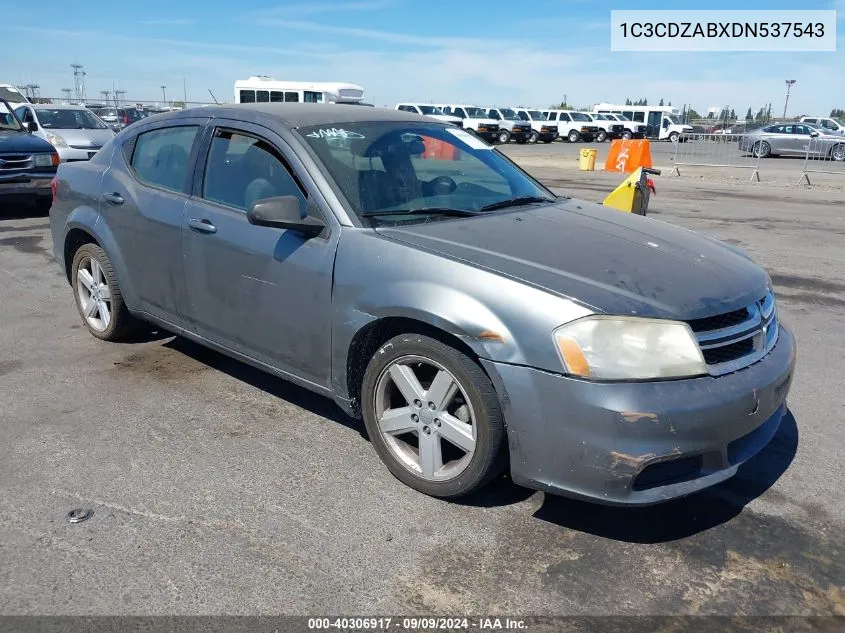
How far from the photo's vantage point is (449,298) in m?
3.01

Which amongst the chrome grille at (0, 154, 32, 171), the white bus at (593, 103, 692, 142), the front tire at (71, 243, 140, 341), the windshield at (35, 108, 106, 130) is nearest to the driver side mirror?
the front tire at (71, 243, 140, 341)

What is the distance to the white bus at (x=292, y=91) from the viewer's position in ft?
109

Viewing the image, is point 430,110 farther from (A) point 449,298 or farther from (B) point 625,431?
(B) point 625,431

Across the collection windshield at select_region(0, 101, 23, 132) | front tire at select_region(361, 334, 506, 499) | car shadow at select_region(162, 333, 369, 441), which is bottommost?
car shadow at select_region(162, 333, 369, 441)

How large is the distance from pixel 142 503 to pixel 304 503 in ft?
2.33

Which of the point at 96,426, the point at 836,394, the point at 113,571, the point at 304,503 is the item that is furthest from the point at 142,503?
the point at 836,394

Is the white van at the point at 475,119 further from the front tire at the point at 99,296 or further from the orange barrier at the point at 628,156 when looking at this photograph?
the front tire at the point at 99,296

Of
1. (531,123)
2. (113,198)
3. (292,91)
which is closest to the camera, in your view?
(113,198)

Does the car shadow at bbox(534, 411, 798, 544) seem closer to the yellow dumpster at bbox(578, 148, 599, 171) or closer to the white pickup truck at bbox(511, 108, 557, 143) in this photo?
the yellow dumpster at bbox(578, 148, 599, 171)

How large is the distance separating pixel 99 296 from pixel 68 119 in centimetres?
1300

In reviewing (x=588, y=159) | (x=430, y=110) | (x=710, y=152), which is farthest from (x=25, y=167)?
(x=430, y=110)

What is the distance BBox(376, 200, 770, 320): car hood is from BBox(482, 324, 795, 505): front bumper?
32 cm

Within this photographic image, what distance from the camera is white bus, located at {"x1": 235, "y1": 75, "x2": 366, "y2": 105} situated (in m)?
33.3

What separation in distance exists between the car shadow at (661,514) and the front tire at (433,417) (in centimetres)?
41
